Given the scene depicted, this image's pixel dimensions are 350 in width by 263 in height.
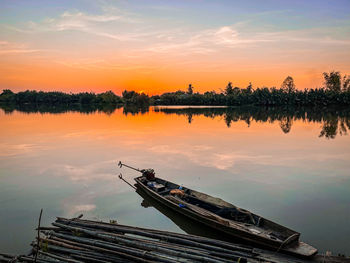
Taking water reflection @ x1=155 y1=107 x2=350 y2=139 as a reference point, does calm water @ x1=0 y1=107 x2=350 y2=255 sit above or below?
below

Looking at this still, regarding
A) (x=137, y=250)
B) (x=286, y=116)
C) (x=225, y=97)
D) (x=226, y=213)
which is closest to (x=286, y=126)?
(x=286, y=116)

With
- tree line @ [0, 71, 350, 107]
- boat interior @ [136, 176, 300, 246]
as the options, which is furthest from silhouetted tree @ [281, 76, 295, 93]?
boat interior @ [136, 176, 300, 246]

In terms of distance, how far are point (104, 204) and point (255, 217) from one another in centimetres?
645

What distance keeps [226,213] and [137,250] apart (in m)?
3.65

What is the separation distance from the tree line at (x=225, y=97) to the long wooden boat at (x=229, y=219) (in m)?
79.8

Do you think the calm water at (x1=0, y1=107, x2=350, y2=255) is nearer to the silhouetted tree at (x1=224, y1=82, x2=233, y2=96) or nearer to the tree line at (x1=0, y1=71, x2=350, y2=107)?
the tree line at (x1=0, y1=71, x2=350, y2=107)

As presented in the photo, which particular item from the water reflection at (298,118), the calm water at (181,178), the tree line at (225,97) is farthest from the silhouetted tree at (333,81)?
the calm water at (181,178)

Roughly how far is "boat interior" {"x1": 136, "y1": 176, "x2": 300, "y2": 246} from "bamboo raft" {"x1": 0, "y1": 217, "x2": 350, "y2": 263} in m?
0.94

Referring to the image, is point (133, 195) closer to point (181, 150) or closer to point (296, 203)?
point (296, 203)

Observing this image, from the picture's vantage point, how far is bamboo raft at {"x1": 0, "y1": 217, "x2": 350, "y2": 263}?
21.2 feet

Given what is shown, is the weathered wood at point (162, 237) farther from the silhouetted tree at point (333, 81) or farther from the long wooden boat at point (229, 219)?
the silhouetted tree at point (333, 81)

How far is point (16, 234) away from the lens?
360 inches

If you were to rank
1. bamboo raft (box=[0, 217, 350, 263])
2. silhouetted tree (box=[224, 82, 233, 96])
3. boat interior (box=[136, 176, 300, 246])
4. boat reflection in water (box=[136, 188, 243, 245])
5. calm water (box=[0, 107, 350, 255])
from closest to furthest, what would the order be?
bamboo raft (box=[0, 217, 350, 263]) < boat interior (box=[136, 176, 300, 246]) < boat reflection in water (box=[136, 188, 243, 245]) < calm water (box=[0, 107, 350, 255]) < silhouetted tree (box=[224, 82, 233, 96])

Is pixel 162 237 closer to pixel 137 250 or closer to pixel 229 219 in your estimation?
pixel 137 250
